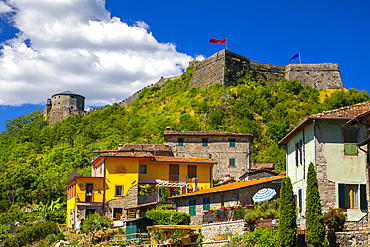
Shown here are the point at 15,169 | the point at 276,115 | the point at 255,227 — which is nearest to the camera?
the point at 255,227

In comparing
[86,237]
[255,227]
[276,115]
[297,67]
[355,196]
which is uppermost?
[297,67]

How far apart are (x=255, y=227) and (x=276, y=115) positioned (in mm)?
50181

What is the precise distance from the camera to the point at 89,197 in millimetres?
37469

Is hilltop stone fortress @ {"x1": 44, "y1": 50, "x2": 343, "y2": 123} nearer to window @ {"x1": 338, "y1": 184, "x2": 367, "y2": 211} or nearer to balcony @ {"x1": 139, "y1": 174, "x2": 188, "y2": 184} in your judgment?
balcony @ {"x1": 139, "y1": 174, "x2": 188, "y2": 184}

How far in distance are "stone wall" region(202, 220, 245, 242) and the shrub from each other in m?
4.75

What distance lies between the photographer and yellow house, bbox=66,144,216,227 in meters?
37.2

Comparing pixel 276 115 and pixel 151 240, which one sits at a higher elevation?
pixel 276 115

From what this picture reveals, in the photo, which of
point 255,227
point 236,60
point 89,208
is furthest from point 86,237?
point 236,60

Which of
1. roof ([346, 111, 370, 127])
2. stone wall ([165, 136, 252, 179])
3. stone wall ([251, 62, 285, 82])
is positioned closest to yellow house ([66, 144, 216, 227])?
stone wall ([165, 136, 252, 179])

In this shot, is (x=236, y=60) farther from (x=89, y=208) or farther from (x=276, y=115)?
(x=89, y=208)

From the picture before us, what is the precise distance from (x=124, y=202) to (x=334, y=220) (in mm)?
22027

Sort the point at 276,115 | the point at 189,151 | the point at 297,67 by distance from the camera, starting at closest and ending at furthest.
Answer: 1. the point at 189,151
2. the point at 276,115
3. the point at 297,67

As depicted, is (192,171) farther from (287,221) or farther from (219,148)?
(287,221)

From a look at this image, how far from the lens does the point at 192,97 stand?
78.0 metres
